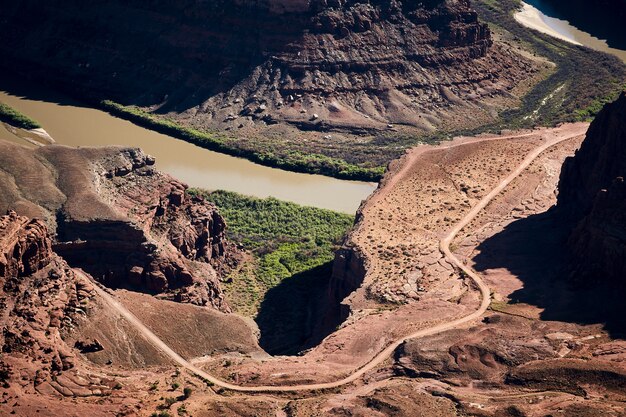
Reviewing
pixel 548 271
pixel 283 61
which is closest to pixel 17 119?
pixel 283 61

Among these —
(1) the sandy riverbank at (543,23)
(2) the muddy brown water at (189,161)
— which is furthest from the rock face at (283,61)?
(1) the sandy riverbank at (543,23)

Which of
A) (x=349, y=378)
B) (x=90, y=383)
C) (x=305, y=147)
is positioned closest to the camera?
(x=90, y=383)

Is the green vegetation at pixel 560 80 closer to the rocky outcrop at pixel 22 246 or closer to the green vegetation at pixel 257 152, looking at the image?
the green vegetation at pixel 257 152

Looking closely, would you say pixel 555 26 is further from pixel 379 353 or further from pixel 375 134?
pixel 379 353

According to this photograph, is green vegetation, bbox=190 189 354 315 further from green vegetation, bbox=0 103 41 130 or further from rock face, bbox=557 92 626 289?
green vegetation, bbox=0 103 41 130

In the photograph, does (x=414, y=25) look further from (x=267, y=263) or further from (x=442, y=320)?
(x=442, y=320)

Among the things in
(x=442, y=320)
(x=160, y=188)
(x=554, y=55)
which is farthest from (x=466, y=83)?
(x=442, y=320)
